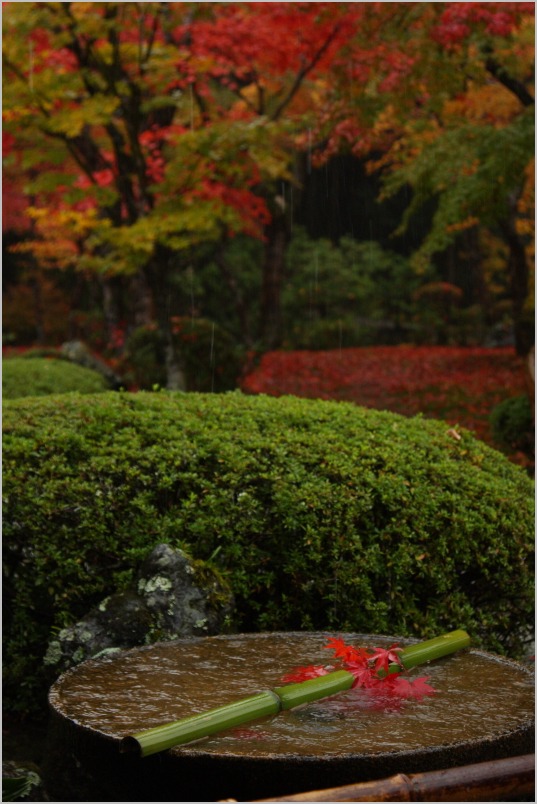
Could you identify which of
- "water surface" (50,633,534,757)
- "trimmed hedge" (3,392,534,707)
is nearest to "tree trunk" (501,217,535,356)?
"trimmed hedge" (3,392,534,707)

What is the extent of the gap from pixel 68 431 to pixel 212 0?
10.8 metres

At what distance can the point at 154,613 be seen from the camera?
11.0ft

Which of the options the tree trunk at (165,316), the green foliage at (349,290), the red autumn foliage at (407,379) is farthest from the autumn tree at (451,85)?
the green foliage at (349,290)

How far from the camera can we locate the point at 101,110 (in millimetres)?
10672

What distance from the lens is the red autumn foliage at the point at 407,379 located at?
45.1 feet

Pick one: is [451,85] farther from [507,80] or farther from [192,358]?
[192,358]

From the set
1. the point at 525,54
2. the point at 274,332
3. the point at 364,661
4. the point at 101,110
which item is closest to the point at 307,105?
the point at 274,332

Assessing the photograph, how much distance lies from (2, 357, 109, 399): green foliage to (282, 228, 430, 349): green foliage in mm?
9506

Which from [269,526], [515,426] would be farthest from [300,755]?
[515,426]

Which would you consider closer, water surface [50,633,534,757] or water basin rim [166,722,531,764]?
water basin rim [166,722,531,764]

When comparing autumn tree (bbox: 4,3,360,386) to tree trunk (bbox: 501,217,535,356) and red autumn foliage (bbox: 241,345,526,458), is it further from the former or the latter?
tree trunk (bbox: 501,217,535,356)

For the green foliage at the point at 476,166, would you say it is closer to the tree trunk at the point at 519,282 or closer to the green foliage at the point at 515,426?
the green foliage at the point at 515,426

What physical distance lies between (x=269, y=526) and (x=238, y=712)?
1573 millimetres

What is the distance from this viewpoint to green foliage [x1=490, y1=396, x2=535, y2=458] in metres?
9.23
